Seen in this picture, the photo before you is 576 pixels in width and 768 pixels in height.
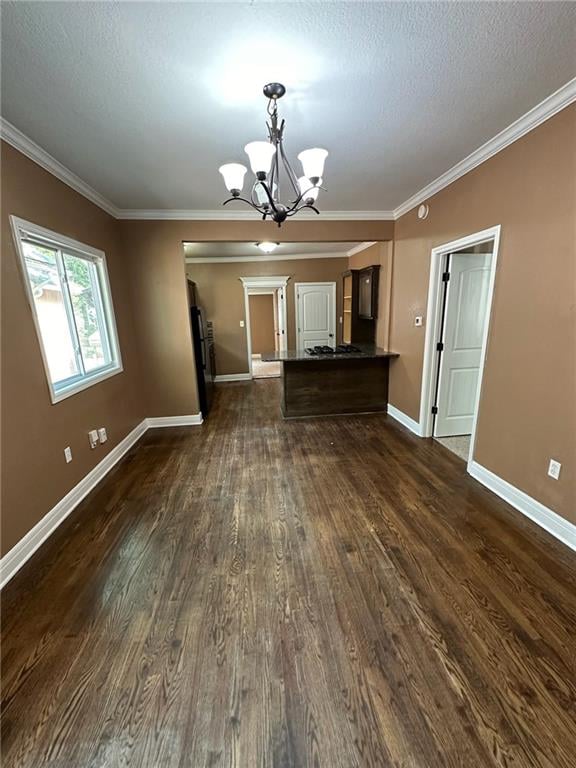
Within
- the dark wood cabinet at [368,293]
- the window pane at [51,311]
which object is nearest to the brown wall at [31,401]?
the window pane at [51,311]

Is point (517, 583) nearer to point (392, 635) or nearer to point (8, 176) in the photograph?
point (392, 635)

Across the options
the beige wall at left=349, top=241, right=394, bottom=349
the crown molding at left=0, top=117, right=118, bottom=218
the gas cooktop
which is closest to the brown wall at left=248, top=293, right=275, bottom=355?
the beige wall at left=349, top=241, right=394, bottom=349

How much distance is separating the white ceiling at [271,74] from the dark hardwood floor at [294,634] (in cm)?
265

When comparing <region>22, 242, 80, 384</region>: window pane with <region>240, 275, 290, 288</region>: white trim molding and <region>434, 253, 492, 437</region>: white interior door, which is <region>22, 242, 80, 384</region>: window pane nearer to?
<region>434, 253, 492, 437</region>: white interior door

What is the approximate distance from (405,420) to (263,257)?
14.2 feet

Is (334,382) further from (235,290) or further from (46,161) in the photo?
(46,161)

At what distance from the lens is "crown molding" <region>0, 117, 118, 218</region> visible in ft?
6.36

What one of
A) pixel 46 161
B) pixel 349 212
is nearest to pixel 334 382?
pixel 349 212

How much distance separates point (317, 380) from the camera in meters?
4.29

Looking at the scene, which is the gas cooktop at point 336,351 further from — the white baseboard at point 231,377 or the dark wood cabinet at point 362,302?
the white baseboard at point 231,377

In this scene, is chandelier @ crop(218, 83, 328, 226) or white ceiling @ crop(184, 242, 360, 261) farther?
white ceiling @ crop(184, 242, 360, 261)

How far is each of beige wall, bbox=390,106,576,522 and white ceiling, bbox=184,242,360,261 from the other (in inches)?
125

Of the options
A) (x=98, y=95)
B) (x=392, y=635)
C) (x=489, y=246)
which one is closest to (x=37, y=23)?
(x=98, y=95)

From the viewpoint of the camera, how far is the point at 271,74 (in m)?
1.56
